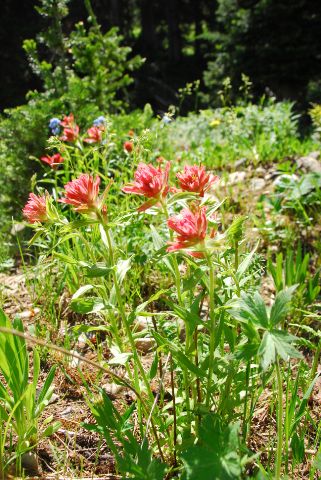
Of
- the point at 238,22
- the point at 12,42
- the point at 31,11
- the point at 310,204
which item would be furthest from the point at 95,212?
the point at 31,11

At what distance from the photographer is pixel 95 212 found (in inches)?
44.9

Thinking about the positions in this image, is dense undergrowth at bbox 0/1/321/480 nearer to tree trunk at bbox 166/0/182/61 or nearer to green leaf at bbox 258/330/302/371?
green leaf at bbox 258/330/302/371

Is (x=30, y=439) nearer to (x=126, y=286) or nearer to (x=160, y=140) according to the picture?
(x=126, y=286)

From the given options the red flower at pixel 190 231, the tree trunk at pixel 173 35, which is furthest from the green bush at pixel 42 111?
the tree trunk at pixel 173 35

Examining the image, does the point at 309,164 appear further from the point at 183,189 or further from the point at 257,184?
the point at 183,189

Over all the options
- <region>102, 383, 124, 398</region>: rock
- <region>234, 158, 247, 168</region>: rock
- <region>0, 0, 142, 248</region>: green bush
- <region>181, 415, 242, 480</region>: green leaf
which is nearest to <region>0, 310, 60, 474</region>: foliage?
<region>102, 383, 124, 398</region>: rock

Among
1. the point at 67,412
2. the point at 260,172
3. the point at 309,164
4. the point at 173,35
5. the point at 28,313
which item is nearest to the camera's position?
the point at 67,412

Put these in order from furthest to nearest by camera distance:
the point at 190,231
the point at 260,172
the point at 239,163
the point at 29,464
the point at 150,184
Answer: the point at 239,163
the point at 260,172
the point at 29,464
the point at 150,184
the point at 190,231

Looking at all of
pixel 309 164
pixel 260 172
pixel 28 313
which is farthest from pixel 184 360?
pixel 260 172

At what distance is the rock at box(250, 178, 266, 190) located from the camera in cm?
332

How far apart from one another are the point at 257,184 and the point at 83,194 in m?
2.46

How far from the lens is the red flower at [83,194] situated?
1.11 m

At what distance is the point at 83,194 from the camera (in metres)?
1.11

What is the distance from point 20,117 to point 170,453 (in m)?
2.82
